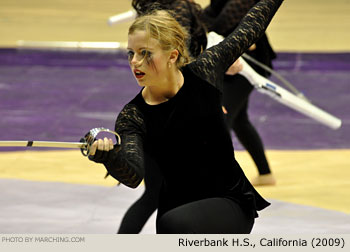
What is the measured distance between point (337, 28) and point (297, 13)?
174 cm

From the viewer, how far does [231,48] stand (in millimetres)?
3395

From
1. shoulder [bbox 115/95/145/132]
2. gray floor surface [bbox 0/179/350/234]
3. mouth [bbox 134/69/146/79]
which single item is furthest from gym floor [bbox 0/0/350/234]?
mouth [bbox 134/69/146/79]

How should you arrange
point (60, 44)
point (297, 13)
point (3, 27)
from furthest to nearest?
point (297, 13) → point (3, 27) → point (60, 44)

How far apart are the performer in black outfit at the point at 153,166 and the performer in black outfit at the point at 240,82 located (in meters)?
0.65

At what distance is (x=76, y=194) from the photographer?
6305 millimetres

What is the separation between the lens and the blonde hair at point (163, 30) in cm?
315

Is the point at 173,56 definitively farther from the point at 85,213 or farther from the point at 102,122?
the point at 102,122

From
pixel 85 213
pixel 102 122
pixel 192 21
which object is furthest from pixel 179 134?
pixel 102 122

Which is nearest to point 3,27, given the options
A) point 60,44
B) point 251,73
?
point 60,44

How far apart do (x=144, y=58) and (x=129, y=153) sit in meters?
0.37

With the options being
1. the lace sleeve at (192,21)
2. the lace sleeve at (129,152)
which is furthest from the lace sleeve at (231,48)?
the lace sleeve at (192,21)

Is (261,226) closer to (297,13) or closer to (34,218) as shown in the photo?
(34,218)

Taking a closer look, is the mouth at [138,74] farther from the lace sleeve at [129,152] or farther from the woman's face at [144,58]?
the lace sleeve at [129,152]

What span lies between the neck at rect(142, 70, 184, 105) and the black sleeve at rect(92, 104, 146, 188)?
8 cm
